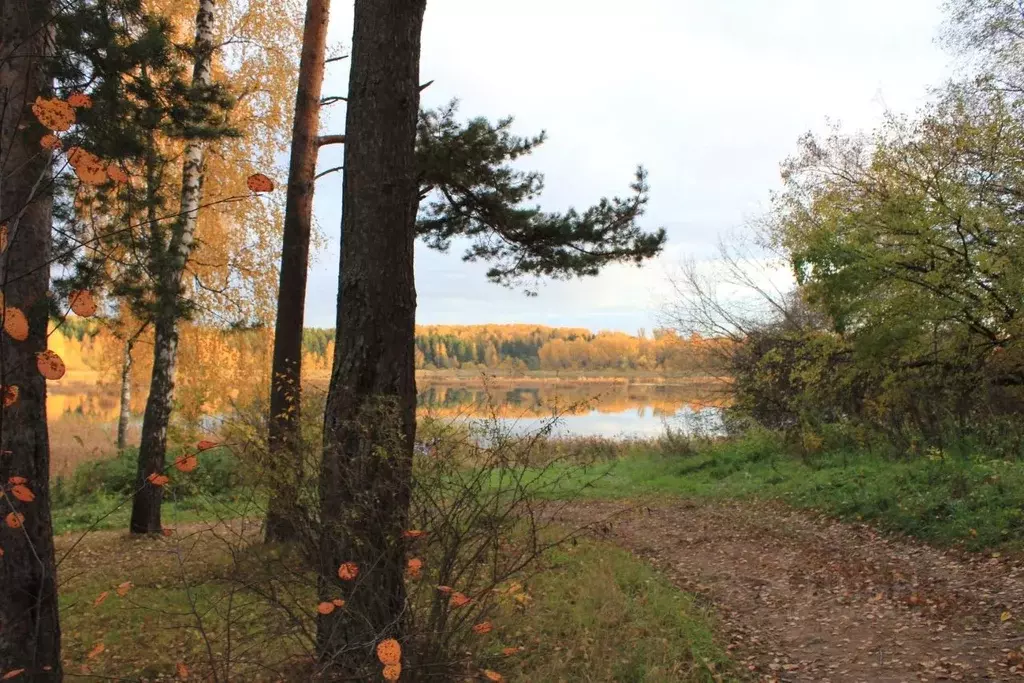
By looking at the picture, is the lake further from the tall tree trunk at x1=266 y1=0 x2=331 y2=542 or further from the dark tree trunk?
the dark tree trunk

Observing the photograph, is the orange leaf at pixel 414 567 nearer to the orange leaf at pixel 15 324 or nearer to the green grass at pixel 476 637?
the green grass at pixel 476 637

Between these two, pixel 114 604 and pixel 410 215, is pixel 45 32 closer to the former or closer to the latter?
pixel 410 215

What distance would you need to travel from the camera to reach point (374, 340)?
11.0 feet

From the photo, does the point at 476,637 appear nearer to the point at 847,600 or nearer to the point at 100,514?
the point at 847,600

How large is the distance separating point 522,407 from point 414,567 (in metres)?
0.96

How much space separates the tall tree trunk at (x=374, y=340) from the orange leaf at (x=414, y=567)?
0.07 metres

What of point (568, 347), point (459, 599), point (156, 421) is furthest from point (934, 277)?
point (568, 347)

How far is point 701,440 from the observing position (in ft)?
55.8

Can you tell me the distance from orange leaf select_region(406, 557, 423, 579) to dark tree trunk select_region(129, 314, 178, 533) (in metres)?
6.47

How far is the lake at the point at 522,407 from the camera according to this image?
336 centimetres

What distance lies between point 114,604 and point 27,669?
96.0 inches

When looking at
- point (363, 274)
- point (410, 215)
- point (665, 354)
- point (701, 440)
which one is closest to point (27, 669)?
point (363, 274)

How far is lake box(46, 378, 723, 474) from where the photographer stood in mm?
3359

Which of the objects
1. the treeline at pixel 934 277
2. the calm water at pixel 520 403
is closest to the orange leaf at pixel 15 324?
the calm water at pixel 520 403
